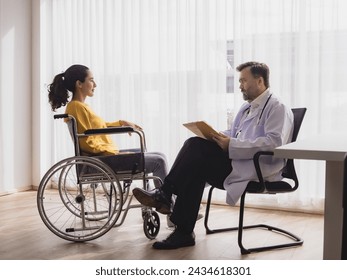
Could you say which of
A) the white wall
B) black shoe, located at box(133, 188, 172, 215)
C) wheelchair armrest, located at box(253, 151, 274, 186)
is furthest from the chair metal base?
the white wall

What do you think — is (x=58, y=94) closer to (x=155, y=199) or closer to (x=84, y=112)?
(x=84, y=112)

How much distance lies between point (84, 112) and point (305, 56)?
166 centimetres

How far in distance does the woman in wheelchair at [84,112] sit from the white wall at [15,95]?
1558 millimetres

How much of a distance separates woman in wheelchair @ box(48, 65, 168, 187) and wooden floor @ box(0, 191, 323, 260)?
1.40ft

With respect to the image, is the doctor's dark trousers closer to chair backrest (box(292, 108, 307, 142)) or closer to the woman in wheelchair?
the woman in wheelchair

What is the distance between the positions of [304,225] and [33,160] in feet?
8.66

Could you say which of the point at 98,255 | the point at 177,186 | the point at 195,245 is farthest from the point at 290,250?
the point at 98,255

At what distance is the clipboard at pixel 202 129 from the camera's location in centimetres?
242

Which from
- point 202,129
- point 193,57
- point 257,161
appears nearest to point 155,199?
point 202,129

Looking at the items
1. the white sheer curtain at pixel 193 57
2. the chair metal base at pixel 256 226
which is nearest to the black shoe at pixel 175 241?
the chair metal base at pixel 256 226

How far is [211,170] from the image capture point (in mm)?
2555

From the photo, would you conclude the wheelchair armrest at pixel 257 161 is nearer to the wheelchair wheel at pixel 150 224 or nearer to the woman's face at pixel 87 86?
the wheelchair wheel at pixel 150 224

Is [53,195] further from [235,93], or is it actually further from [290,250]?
[290,250]

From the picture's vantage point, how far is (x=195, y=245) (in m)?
2.62
